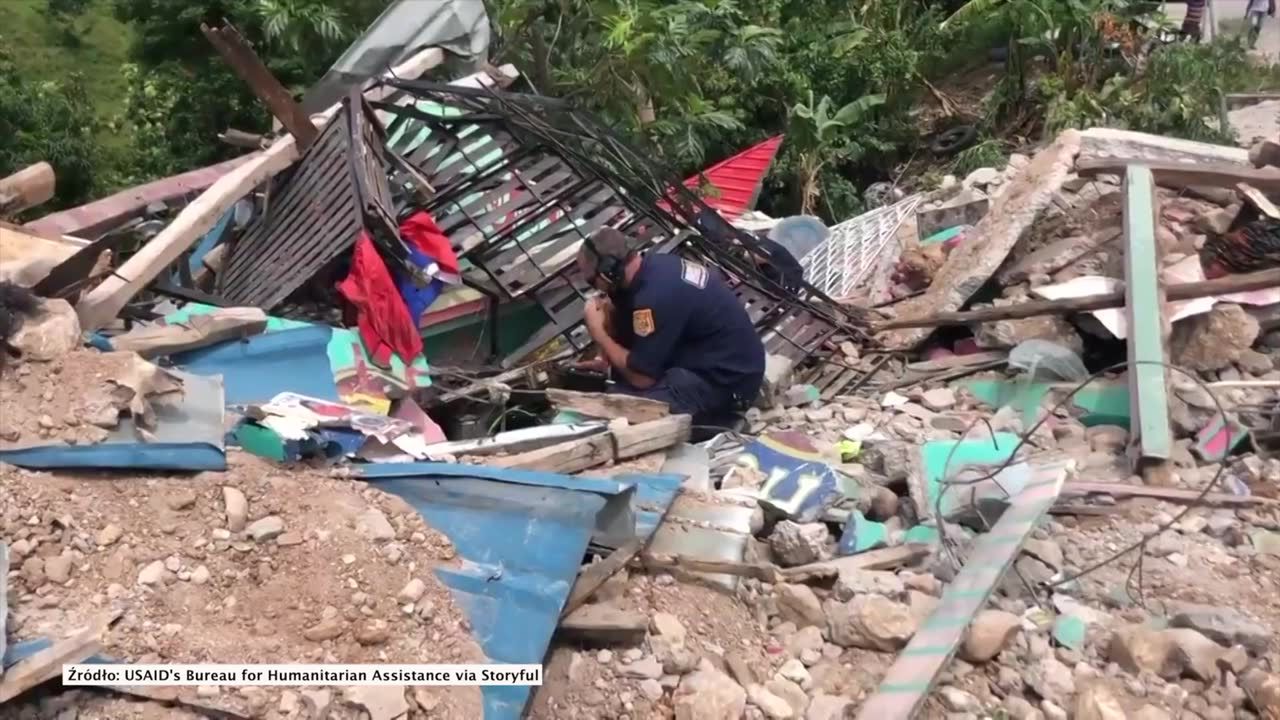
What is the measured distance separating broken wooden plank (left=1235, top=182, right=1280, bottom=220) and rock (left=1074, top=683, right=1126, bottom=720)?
3.74 m

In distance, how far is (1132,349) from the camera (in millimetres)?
4984

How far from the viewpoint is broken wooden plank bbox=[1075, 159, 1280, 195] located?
5.84m

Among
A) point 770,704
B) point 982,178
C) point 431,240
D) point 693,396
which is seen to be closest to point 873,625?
point 770,704

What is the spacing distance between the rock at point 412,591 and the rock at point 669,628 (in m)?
0.70

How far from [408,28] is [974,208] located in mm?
4503

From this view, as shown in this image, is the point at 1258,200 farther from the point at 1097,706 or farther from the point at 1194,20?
the point at 1194,20

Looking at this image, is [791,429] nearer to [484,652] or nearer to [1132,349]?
[1132,349]

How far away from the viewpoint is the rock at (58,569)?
9.37 feet

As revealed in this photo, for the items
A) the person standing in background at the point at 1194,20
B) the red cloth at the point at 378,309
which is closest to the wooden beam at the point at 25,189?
the red cloth at the point at 378,309

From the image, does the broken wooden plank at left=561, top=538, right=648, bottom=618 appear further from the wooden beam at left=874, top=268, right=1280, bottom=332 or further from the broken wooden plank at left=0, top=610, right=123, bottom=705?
the wooden beam at left=874, top=268, right=1280, bottom=332

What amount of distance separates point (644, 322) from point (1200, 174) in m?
3.47

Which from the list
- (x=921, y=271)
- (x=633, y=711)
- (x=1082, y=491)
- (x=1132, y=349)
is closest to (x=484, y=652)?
(x=633, y=711)

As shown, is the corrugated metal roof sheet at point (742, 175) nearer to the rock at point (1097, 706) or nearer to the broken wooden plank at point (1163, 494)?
the broken wooden plank at point (1163, 494)

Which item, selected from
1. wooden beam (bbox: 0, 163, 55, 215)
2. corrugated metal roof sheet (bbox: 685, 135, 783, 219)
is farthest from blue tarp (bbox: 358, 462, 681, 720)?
corrugated metal roof sheet (bbox: 685, 135, 783, 219)
